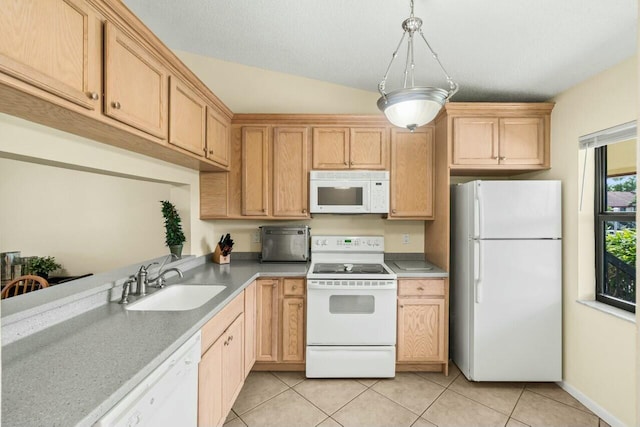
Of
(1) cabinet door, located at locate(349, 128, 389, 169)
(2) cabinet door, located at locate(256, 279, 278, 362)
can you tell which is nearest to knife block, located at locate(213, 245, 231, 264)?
(2) cabinet door, located at locate(256, 279, 278, 362)

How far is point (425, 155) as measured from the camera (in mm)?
2795

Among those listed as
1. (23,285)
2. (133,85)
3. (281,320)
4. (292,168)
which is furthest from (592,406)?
(23,285)

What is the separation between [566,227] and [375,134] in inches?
69.5

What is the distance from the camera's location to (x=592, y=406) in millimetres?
2102

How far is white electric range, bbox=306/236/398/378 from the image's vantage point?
2402 millimetres

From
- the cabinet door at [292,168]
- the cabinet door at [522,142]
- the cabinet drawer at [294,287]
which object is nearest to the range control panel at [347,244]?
the cabinet door at [292,168]

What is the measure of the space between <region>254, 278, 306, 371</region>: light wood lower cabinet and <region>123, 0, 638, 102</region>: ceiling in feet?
6.56

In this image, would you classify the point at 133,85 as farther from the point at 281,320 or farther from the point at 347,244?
the point at 347,244

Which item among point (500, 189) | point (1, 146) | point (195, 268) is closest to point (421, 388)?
point (500, 189)

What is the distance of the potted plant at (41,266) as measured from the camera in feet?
6.98

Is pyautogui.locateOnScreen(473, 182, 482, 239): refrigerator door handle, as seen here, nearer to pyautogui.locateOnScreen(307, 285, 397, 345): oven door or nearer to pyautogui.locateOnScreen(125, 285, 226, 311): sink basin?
pyautogui.locateOnScreen(307, 285, 397, 345): oven door

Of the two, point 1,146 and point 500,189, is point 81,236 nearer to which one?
point 1,146

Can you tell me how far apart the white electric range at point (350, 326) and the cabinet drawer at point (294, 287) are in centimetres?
9

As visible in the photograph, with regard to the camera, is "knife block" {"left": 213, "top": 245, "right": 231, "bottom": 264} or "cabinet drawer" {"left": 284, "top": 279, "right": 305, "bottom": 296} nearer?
"cabinet drawer" {"left": 284, "top": 279, "right": 305, "bottom": 296}
